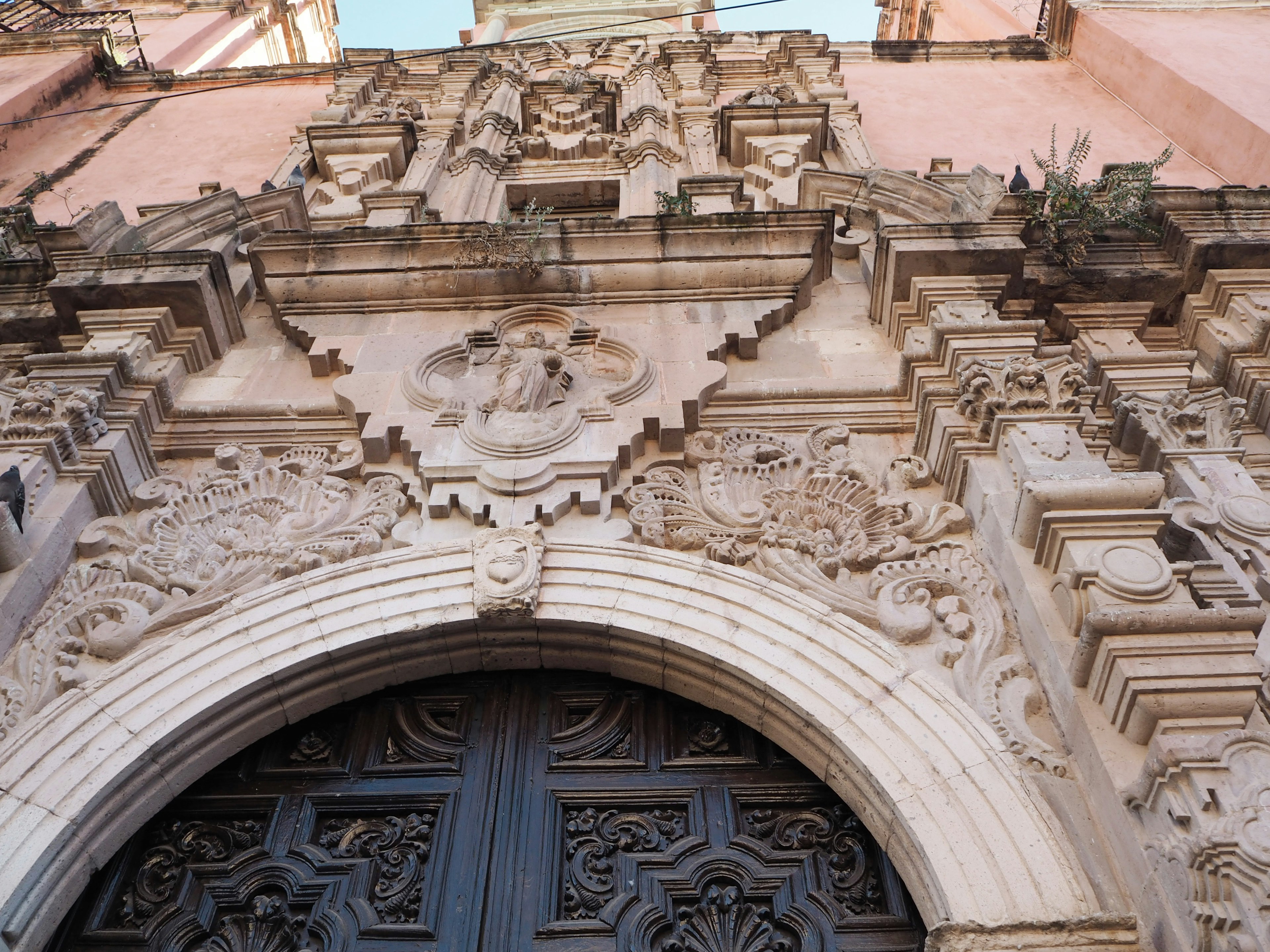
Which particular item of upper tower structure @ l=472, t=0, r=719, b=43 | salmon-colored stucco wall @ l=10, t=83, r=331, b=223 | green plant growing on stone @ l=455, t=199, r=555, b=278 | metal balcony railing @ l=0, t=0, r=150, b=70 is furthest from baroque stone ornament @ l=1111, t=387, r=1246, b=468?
metal balcony railing @ l=0, t=0, r=150, b=70

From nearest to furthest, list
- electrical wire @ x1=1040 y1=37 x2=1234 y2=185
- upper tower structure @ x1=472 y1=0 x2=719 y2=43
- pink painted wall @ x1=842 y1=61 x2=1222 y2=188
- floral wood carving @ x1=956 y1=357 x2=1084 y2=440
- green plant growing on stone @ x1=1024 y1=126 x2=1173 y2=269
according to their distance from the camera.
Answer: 1. floral wood carving @ x1=956 y1=357 x2=1084 y2=440
2. green plant growing on stone @ x1=1024 y1=126 x2=1173 y2=269
3. electrical wire @ x1=1040 y1=37 x2=1234 y2=185
4. pink painted wall @ x1=842 y1=61 x2=1222 y2=188
5. upper tower structure @ x1=472 y1=0 x2=719 y2=43

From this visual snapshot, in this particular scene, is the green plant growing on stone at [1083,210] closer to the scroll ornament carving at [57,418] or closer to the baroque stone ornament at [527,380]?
the baroque stone ornament at [527,380]

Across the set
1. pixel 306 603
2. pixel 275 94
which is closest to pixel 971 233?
pixel 306 603

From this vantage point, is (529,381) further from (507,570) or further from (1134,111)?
(1134,111)

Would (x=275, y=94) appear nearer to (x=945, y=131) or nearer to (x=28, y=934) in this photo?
(x=945, y=131)

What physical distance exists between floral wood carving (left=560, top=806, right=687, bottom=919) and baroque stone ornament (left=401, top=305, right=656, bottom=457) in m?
1.98

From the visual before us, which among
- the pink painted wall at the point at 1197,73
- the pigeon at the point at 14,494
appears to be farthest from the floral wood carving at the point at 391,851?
the pink painted wall at the point at 1197,73

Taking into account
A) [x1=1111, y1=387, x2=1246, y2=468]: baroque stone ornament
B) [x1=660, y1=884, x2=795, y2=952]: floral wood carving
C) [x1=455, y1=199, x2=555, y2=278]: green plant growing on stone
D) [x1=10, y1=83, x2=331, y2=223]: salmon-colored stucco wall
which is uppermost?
[x1=10, y1=83, x2=331, y2=223]: salmon-colored stucco wall

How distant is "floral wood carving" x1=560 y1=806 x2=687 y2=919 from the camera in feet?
14.5

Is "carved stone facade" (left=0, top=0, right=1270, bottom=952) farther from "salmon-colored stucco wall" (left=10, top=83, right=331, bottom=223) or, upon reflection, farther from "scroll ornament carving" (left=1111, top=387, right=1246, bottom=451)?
"salmon-colored stucco wall" (left=10, top=83, right=331, bottom=223)

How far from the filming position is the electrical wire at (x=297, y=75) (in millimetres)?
11812

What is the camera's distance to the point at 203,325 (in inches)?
280

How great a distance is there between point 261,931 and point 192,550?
1.99 meters

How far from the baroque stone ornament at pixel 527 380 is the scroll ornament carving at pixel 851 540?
577 mm
